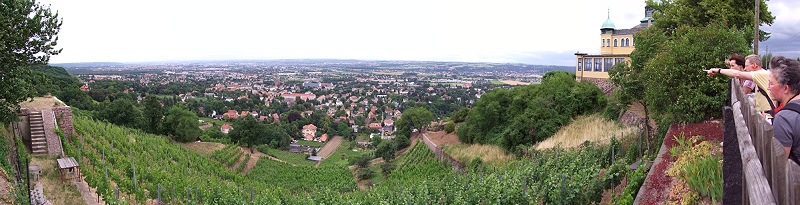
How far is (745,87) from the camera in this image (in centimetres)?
578

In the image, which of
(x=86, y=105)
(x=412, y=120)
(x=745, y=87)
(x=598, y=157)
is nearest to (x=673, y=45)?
(x=598, y=157)

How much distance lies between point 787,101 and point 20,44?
12834 mm

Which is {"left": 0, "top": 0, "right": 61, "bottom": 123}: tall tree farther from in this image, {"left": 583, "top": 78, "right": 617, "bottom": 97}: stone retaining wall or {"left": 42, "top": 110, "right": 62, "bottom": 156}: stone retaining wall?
{"left": 583, "top": 78, "right": 617, "bottom": 97}: stone retaining wall

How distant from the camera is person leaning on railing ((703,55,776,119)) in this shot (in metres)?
4.62

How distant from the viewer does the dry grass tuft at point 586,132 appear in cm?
1577

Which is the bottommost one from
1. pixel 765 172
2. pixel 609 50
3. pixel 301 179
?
pixel 301 179

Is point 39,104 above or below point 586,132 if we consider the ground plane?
above

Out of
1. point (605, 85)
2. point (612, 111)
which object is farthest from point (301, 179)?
point (605, 85)

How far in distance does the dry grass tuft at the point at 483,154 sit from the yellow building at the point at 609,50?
25.9 ft

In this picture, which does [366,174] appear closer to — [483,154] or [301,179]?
[301,179]

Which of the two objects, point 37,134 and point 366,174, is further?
point 366,174

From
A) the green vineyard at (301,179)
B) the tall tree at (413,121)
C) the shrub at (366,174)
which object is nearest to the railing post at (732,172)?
the green vineyard at (301,179)

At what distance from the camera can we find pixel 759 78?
464cm

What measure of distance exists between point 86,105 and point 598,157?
140 feet
